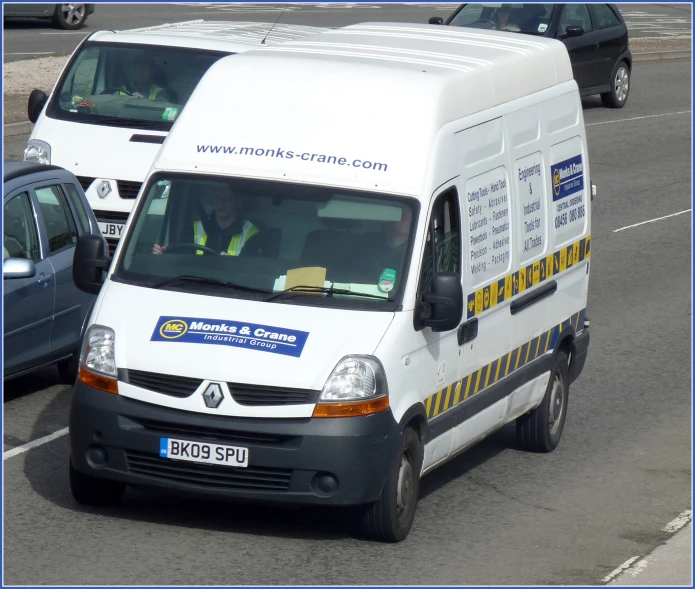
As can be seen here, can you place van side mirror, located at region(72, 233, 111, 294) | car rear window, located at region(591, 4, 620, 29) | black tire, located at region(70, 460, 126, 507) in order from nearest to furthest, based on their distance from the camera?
black tire, located at region(70, 460, 126, 507) < van side mirror, located at region(72, 233, 111, 294) < car rear window, located at region(591, 4, 620, 29)

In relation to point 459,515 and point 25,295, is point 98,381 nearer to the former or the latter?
point 459,515

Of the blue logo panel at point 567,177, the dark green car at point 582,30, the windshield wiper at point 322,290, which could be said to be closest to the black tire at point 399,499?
the windshield wiper at point 322,290

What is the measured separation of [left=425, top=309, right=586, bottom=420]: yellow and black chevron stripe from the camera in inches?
320

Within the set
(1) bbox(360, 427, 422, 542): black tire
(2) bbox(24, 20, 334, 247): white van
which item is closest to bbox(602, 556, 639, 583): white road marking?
(1) bbox(360, 427, 422, 542): black tire

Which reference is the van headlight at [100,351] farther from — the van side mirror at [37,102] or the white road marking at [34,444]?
the van side mirror at [37,102]

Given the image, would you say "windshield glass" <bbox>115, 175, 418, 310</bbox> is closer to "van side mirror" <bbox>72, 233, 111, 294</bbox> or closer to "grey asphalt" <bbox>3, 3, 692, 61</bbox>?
"van side mirror" <bbox>72, 233, 111, 294</bbox>

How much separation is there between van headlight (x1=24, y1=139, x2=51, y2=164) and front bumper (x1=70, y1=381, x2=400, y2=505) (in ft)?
21.5

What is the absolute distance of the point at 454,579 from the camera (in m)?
7.24

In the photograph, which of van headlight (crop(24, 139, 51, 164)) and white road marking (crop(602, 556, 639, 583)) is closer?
white road marking (crop(602, 556, 639, 583))

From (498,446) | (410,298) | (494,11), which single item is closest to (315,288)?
(410,298)

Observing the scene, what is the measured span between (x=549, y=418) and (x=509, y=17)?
15.6 m

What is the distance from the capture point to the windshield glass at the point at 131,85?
46.2ft

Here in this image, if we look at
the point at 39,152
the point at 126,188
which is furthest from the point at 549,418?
the point at 39,152

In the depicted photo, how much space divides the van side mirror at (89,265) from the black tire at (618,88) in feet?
63.9
